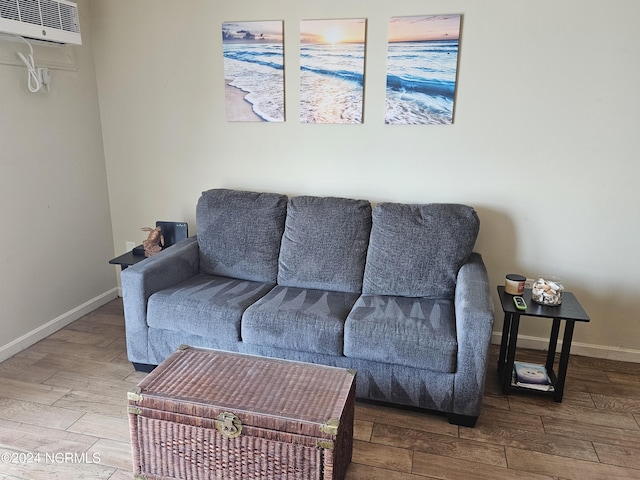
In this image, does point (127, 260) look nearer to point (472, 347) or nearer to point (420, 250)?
point (420, 250)

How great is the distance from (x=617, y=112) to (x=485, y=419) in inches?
68.6

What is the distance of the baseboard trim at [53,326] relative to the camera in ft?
8.91

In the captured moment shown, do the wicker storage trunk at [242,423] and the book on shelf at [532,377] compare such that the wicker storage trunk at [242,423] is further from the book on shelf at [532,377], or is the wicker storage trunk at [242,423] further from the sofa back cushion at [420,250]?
the book on shelf at [532,377]

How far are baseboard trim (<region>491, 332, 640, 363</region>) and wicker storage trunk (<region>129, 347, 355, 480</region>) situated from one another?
5.08ft

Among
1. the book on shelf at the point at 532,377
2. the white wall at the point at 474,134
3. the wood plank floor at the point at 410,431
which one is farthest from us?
the white wall at the point at 474,134

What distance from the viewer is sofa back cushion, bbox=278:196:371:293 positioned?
2.66m

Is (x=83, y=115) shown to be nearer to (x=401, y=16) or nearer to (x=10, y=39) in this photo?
Result: (x=10, y=39)

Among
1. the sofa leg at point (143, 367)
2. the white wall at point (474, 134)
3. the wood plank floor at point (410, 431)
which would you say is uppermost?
the white wall at point (474, 134)

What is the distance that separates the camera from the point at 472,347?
2.03 m

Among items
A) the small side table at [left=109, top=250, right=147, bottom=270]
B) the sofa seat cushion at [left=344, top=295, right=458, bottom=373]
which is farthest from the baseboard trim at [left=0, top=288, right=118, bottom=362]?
the sofa seat cushion at [left=344, top=295, right=458, bottom=373]

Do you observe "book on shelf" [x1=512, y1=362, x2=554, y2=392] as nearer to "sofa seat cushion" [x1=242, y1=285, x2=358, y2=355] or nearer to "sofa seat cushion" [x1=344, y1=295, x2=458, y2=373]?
"sofa seat cushion" [x1=344, y1=295, x2=458, y2=373]

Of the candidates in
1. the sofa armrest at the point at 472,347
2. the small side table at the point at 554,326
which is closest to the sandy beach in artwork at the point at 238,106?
the sofa armrest at the point at 472,347

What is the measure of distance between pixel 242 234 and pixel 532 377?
1.77m

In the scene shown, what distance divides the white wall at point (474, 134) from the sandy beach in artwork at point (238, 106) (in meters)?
0.05
